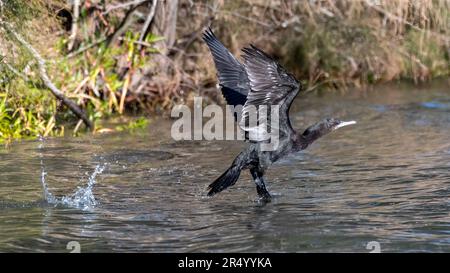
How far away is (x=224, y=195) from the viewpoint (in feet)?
25.7

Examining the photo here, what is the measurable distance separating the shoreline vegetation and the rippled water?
75 centimetres

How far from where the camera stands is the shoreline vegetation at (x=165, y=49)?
10.3m

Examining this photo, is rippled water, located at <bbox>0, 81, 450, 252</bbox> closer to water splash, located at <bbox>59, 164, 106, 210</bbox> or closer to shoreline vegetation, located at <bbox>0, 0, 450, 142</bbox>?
water splash, located at <bbox>59, 164, 106, 210</bbox>

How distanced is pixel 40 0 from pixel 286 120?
3436mm

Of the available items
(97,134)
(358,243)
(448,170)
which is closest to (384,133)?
(448,170)

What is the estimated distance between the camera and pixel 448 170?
8.59 metres

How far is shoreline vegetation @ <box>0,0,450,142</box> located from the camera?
33.9ft

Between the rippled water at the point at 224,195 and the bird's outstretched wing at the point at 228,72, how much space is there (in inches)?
35.2

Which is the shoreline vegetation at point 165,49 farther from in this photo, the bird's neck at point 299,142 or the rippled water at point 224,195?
the bird's neck at point 299,142

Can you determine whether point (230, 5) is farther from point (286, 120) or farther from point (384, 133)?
point (286, 120)

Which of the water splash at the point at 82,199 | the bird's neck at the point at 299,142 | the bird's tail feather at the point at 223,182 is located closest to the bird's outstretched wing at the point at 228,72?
the bird's neck at the point at 299,142

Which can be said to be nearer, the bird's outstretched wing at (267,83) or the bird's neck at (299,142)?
the bird's outstretched wing at (267,83)

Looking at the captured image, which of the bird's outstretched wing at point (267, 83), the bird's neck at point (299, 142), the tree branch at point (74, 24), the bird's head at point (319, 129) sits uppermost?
the tree branch at point (74, 24)

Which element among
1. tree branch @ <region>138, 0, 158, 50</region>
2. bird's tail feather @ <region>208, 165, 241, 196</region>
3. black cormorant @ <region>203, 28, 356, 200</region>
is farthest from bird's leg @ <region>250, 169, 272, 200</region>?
tree branch @ <region>138, 0, 158, 50</region>
